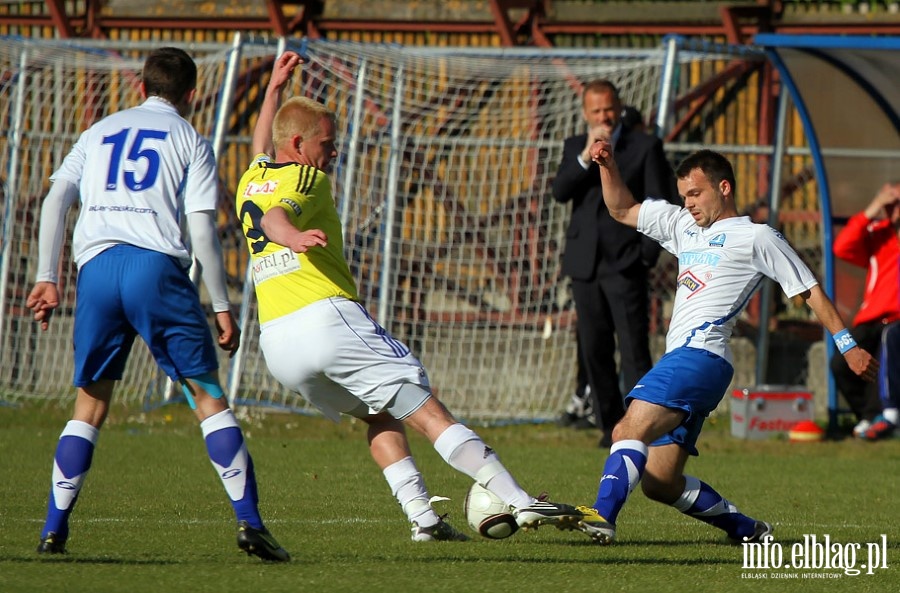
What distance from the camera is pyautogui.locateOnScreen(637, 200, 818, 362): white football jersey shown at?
6.33 meters

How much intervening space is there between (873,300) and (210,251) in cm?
712

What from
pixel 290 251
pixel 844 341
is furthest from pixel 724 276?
pixel 290 251

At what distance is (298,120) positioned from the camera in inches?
237

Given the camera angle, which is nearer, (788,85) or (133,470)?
(133,470)

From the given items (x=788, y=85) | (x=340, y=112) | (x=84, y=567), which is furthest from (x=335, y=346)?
(x=340, y=112)

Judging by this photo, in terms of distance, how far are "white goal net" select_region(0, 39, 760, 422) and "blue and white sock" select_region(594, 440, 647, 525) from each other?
19.5 feet

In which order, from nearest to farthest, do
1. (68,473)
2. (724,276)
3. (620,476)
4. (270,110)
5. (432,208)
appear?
(68,473)
(620,476)
(724,276)
(270,110)
(432,208)

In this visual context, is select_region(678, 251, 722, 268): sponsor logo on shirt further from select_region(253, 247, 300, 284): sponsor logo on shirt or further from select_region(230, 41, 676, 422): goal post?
select_region(230, 41, 676, 422): goal post

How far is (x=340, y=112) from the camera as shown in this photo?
13797 mm

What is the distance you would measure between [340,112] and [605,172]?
7.47m

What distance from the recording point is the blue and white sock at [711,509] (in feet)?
20.9

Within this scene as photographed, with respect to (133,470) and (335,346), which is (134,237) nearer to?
(335,346)

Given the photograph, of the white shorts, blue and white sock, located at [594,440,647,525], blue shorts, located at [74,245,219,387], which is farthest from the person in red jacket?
blue shorts, located at [74,245,219,387]

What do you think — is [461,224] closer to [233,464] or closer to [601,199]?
[601,199]
